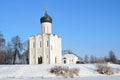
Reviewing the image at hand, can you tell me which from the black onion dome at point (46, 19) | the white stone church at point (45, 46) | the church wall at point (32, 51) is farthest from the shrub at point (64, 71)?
the black onion dome at point (46, 19)

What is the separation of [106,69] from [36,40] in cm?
1941

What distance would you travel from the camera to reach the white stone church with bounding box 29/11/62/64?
58.4m

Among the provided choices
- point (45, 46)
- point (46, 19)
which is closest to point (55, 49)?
point (45, 46)

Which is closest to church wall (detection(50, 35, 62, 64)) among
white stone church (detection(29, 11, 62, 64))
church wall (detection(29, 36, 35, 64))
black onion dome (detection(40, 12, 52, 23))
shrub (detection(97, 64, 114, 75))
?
white stone church (detection(29, 11, 62, 64))

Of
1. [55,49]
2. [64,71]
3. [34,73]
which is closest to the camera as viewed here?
[34,73]

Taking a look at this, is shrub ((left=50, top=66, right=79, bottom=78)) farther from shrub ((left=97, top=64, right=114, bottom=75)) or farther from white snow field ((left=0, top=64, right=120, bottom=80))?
shrub ((left=97, top=64, right=114, bottom=75))

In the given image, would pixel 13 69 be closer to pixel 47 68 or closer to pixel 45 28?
pixel 47 68

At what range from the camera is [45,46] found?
58.8 meters

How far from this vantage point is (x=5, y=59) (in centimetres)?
8006

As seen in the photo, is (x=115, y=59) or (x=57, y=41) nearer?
(x=57, y=41)

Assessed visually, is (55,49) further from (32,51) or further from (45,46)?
(32,51)

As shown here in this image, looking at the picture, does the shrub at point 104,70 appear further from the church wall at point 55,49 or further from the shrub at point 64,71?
the church wall at point 55,49

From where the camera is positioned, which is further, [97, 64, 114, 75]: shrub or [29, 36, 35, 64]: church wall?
[29, 36, 35, 64]: church wall

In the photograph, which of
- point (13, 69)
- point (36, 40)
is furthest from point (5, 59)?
point (13, 69)
